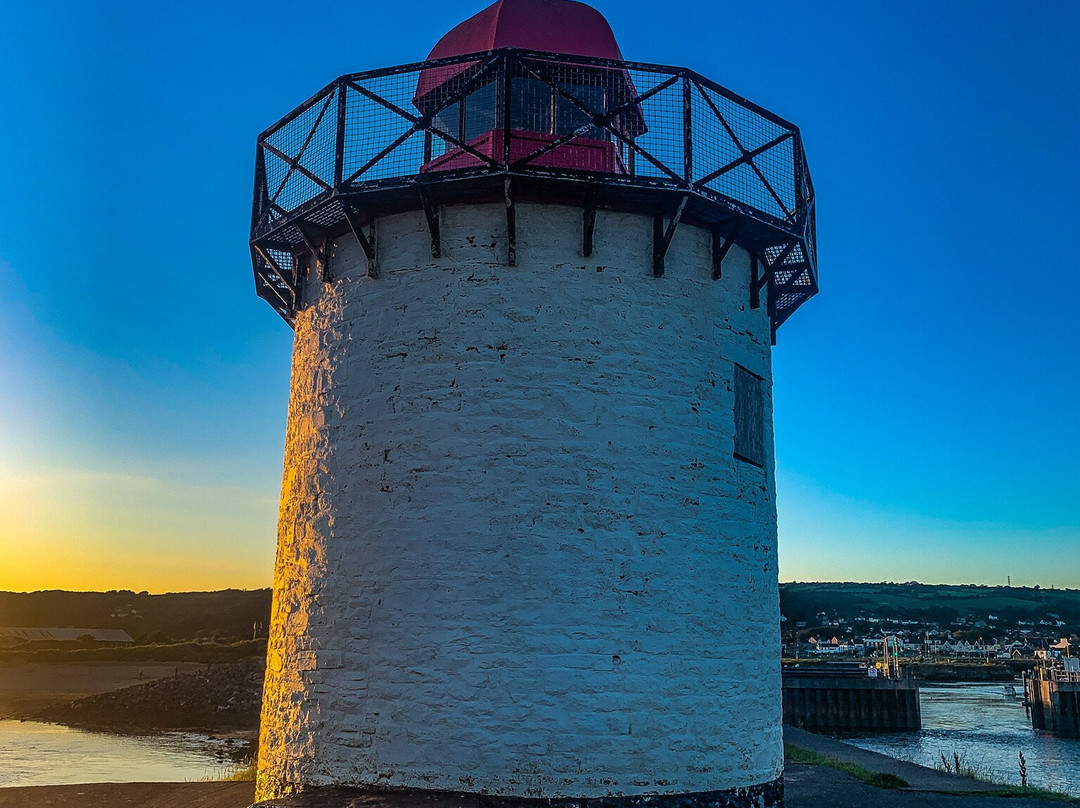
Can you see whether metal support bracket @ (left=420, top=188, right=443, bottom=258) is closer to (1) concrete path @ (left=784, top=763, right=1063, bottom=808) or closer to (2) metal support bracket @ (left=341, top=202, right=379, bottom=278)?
(2) metal support bracket @ (left=341, top=202, right=379, bottom=278)

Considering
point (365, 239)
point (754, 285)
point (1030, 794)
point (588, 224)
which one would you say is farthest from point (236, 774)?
point (588, 224)

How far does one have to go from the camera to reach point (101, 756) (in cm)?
3123

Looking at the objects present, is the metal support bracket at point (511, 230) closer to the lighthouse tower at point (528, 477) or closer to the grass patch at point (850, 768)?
the lighthouse tower at point (528, 477)

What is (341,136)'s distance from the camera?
9461 mm

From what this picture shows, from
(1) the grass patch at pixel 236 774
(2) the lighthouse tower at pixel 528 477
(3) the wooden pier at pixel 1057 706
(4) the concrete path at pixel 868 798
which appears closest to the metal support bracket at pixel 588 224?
(2) the lighthouse tower at pixel 528 477

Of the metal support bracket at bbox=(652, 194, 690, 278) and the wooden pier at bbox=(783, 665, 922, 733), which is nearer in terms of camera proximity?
the metal support bracket at bbox=(652, 194, 690, 278)

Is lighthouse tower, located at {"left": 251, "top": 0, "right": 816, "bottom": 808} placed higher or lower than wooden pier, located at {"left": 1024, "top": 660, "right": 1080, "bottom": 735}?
higher

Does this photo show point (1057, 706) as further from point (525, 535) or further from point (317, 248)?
point (317, 248)

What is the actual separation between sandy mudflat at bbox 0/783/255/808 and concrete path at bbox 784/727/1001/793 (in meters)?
12.5

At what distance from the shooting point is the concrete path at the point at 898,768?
1783 cm

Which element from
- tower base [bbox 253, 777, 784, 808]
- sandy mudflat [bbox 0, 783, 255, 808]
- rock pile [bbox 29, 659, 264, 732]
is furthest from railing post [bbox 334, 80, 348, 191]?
rock pile [bbox 29, 659, 264, 732]

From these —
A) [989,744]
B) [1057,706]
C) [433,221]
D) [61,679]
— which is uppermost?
[433,221]

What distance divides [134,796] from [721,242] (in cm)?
1550

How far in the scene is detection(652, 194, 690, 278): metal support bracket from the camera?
30.5ft
